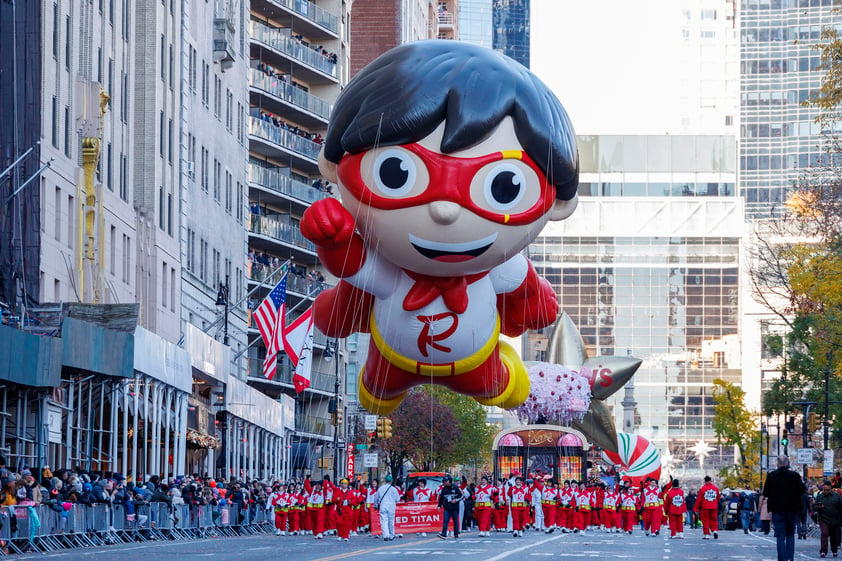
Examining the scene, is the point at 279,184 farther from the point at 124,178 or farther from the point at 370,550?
the point at 370,550

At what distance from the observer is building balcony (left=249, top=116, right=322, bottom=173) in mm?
81812

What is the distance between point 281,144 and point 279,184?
82.9 inches

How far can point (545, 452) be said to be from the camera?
59562 mm

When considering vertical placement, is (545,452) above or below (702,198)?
below

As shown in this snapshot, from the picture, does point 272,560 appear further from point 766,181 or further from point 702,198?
point 766,181

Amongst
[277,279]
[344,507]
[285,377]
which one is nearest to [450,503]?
[344,507]

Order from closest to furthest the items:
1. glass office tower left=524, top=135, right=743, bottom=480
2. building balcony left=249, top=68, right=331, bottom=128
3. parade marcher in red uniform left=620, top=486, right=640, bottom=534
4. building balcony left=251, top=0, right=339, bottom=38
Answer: parade marcher in red uniform left=620, top=486, right=640, bottom=534
building balcony left=249, top=68, right=331, bottom=128
building balcony left=251, top=0, right=339, bottom=38
glass office tower left=524, top=135, right=743, bottom=480

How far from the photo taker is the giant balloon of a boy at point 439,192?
14.7 m

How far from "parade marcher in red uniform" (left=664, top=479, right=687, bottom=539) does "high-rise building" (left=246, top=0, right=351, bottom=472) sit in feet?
127

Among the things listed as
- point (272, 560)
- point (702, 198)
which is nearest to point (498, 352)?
point (272, 560)

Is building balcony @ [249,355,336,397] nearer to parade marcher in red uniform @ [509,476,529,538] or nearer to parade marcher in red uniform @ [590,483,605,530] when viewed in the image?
parade marcher in red uniform @ [590,483,605,530]

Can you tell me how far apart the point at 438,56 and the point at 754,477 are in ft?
271

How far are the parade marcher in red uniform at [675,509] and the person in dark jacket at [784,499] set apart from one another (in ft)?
57.5

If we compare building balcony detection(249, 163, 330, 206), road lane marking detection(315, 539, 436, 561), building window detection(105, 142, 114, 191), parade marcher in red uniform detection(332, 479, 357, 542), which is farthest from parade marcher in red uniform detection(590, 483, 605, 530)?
building balcony detection(249, 163, 330, 206)
